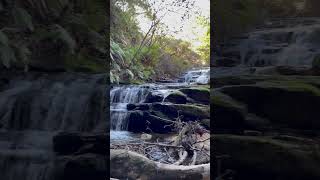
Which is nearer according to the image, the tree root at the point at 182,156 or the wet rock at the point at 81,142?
the wet rock at the point at 81,142

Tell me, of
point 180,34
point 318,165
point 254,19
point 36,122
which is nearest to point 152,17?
point 180,34

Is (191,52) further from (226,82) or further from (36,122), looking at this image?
(36,122)

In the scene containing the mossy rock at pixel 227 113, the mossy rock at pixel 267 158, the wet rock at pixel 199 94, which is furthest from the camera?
the wet rock at pixel 199 94

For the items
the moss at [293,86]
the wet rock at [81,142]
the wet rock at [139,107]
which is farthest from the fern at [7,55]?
the moss at [293,86]

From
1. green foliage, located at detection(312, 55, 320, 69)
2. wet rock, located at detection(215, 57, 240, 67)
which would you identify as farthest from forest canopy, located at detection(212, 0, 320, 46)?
green foliage, located at detection(312, 55, 320, 69)

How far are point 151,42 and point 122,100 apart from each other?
1.92 ft

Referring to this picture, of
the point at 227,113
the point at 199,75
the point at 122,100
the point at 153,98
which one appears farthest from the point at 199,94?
the point at 227,113

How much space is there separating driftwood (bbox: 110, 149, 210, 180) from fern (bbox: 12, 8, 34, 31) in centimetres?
136

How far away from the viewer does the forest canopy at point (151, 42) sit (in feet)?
11.0

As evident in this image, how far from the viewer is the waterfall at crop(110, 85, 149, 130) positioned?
3.42 m

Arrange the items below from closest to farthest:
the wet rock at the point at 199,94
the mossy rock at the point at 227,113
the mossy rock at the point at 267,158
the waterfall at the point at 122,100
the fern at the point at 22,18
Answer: the mossy rock at the point at 267,158 < the mossy rock at the point at 227,113 < the fern at the point at 22,18 < the wet rock at the point at 199,94 < the waterfall at the point at 122,100

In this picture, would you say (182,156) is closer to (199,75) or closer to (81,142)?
(199,75)

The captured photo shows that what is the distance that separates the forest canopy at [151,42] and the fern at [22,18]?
0.82 m

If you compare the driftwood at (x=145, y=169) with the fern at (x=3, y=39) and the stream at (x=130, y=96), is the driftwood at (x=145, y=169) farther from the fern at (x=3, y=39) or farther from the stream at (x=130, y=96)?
the fern at (x=3, y=39)
